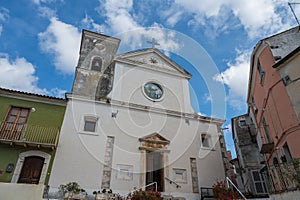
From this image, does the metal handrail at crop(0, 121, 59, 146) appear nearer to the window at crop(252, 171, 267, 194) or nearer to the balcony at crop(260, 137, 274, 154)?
the balcony at crop(260, 137, 274, 154)

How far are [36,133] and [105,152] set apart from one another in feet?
11.0

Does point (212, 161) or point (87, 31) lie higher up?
point (87, 31)

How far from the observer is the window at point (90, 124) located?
11.2 meters

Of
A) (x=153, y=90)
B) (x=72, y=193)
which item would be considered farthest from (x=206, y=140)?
(x=72, y=193)

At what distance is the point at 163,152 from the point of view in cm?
1180

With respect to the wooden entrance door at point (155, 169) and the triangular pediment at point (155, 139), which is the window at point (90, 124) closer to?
the triangular pediment at point (155, 139)

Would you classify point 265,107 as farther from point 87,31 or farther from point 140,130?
point 87,31

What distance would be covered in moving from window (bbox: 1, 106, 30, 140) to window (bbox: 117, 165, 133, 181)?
16.0 ft

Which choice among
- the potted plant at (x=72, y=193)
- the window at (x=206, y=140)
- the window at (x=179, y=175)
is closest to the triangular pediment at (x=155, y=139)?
the window at (x=179, y=175)

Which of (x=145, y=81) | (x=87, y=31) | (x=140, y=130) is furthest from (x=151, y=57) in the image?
(x=140, y=130)

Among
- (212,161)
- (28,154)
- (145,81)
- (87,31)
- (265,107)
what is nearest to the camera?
(28,154)

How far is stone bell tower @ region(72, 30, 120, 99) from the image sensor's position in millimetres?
13195

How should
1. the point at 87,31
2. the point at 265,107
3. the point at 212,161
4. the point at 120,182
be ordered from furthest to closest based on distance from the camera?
1. the point at 87,31
2. the point at 212,161
3. the point at 265,107
4. the point at 120,182

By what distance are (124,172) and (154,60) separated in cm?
882
